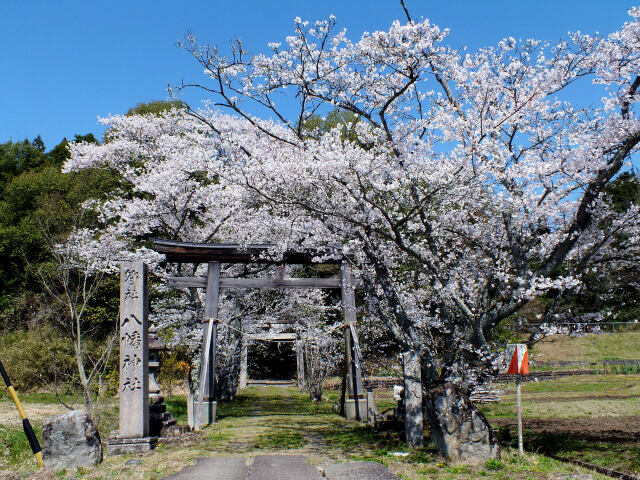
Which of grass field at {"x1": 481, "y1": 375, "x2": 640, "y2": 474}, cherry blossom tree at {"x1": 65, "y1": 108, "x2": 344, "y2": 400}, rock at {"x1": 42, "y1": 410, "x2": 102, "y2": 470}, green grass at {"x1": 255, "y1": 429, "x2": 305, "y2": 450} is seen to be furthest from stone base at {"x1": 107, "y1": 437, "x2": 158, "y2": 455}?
grass field at {"x1": 481, "y1": 375, "x2": 640, "y2": 474}

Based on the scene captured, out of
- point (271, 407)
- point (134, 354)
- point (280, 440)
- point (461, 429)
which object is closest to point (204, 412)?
point (280, 440)

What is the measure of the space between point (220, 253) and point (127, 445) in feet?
16.1

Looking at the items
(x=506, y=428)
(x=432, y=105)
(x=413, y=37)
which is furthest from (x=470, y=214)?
(x=506, y=428)

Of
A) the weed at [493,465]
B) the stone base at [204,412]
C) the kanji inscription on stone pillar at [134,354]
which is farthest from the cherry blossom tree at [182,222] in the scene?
the weed at [493,465]

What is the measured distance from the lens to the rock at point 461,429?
6562 mm

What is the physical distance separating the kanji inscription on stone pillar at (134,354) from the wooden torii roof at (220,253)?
3038mm

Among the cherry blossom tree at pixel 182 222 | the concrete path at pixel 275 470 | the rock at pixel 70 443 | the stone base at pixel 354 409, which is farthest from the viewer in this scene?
the cherry blossom tree at pixel 182 222

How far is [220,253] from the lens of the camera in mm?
12211

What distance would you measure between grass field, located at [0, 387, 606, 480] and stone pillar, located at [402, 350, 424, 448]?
27 cm

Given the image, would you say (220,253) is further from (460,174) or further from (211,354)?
(460,174)

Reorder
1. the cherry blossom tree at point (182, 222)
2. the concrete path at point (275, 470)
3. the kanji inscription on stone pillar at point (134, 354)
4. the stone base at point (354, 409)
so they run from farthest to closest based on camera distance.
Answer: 1. the cherry blossom tree at point (182, 222)
2. the stone base at point (354, 409)
3. the kanji inscription on stone pillar at point (134, 354)
4. the concrete path at point (275, 470)

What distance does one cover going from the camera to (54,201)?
24.4 m

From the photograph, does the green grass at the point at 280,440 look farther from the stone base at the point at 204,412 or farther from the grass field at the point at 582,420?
the grass field at the point at 582,420

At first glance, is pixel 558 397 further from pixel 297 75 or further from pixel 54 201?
pixel 54 201
